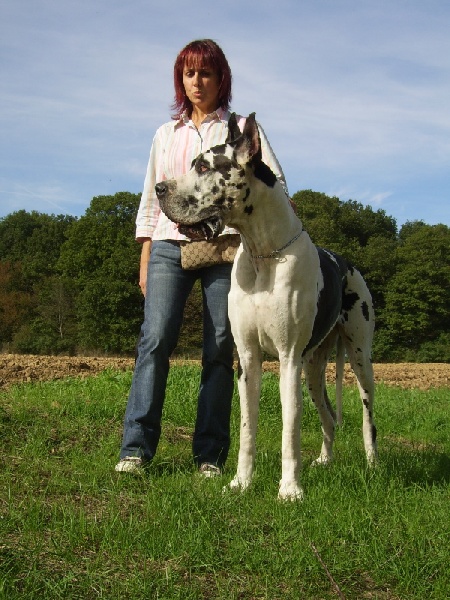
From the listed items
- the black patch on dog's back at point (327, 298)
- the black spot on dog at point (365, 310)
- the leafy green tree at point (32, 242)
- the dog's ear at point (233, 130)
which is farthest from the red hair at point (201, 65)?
the leafy green tree at point (32, 242)

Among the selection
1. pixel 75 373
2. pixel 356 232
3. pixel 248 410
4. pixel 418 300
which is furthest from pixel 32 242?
pixel 248 410

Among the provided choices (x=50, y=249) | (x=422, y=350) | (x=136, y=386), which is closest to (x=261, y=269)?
(x=136, y=386)

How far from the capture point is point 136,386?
4.84m

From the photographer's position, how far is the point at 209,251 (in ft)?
15.4

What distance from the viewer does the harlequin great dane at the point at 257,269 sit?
4.06 metres

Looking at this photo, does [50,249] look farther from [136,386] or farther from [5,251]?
[136,386]

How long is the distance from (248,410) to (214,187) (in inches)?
56.2

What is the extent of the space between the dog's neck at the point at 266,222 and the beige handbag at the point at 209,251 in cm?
49

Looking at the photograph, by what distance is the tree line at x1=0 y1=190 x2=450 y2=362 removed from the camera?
35.8 meters

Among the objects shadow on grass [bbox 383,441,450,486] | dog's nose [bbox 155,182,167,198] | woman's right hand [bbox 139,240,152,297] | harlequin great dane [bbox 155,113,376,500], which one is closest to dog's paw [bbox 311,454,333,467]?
shadow on grass [bbox 383,441,450,486]

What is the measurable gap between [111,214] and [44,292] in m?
7.22

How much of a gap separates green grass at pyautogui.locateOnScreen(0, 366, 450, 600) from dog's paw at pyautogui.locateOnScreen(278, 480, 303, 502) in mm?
65

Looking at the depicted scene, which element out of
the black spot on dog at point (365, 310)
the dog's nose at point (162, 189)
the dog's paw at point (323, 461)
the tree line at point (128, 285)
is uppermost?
the tree line at point (128, 285)

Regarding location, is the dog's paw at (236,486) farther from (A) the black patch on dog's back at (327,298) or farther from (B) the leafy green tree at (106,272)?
(B) the leafy green tree at (106,272)
